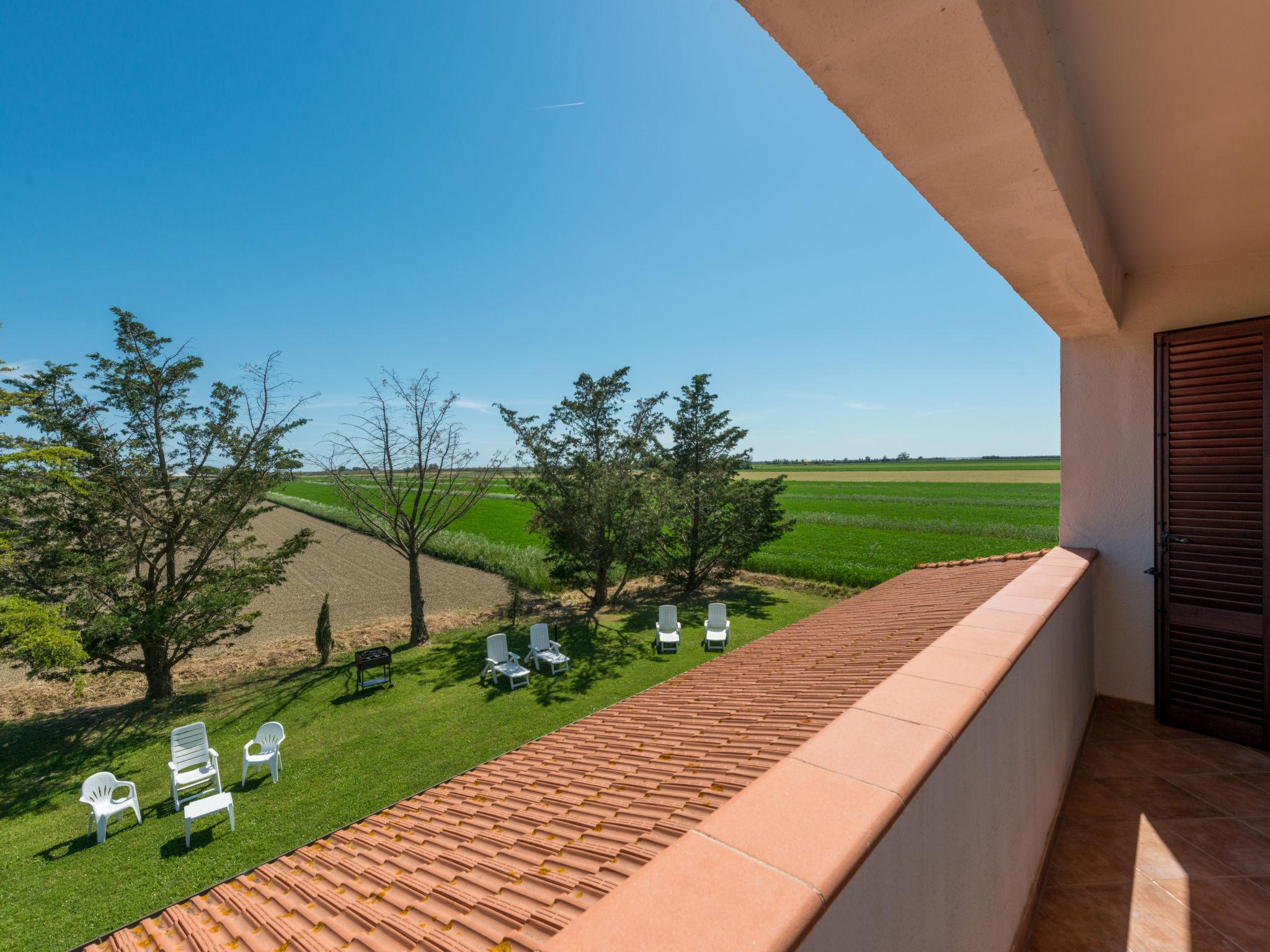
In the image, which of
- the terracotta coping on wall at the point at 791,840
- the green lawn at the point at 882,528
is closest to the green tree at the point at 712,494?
the green lawn at the point at 882,528

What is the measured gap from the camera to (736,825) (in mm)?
1035

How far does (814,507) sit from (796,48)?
159 ft

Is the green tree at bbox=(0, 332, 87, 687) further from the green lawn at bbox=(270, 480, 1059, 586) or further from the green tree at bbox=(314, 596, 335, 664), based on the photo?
the green lawn at bbox=(270, 480, 1059, 586)

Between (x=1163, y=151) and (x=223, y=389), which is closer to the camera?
(x=1163, y=151)

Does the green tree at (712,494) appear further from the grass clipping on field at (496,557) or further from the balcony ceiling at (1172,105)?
the balcony ceiling at (1172,105)

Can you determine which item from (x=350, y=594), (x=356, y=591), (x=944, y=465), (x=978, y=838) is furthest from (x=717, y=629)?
(x=944, y=465)

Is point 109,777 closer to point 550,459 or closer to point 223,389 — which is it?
point 223,389

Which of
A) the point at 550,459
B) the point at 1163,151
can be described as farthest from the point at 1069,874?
the point at 550,459

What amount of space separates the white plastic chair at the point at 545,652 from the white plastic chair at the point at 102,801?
700 centimetres

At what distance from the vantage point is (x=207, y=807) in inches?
257

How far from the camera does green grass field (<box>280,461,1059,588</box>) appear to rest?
2256 cm

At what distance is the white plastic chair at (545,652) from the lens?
12195 mm

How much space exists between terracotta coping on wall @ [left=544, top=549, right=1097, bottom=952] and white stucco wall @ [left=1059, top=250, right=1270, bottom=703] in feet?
14.2

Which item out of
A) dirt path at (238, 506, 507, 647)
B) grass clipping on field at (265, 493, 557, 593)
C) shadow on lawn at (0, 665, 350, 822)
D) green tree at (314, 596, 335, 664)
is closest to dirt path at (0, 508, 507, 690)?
dirt path at (238, 506, 507, 647)
